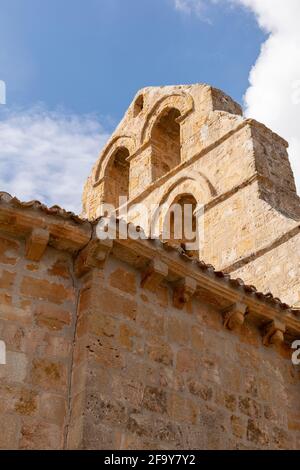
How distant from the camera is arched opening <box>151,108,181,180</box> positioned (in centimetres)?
1403

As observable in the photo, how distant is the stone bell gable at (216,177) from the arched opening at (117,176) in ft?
0.09

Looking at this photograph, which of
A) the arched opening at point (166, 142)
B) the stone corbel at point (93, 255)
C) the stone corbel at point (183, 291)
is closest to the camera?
the stone corbel at point (93, 255)

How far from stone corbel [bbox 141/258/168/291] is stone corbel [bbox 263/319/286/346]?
1466 mm

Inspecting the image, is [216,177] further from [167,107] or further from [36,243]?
[36,243]

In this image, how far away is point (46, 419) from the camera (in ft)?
14.7

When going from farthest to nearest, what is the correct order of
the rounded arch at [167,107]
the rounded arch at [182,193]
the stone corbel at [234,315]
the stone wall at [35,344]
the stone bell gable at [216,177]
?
the rounded arch at [167,107] → the rounded arch at [182,193] → the stone bell gable at [216,177] → the stone corbel at [234,315] → the stone wall at [35,344]

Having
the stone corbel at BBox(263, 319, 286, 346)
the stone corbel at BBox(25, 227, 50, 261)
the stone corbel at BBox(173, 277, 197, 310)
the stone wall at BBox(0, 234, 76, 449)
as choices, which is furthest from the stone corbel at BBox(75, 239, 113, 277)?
the stone corbel at BBox(263, 319, 286, 346)

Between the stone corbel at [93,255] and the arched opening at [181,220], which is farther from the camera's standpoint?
A: the arched opening at [181,220]

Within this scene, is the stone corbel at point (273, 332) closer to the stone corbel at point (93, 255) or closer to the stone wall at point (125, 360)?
the stone wall at point (125, 360)

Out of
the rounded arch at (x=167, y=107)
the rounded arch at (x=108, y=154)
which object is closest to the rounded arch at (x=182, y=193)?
the rounded arch at (x=167, y=107)

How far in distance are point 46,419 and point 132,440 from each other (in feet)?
2.18

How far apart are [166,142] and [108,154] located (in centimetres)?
210

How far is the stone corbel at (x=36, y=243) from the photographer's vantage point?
490 cm

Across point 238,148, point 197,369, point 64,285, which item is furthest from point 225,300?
point 238,148
